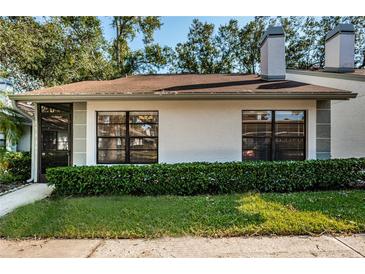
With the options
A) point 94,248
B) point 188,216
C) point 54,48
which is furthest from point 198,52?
point 94,248

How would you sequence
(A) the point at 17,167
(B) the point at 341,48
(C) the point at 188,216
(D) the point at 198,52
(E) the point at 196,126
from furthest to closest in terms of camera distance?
(D) the point at 198,52 → (B) the point at 341,48 → (A) the point at 17,167 → (E) the point at 196,126 → (C) the point at 188,216

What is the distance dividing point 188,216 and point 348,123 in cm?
777

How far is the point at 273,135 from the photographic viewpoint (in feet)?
25.6

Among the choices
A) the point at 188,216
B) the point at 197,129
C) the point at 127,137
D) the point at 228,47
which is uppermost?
the point at 228,47

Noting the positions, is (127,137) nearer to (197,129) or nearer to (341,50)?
(197,129)

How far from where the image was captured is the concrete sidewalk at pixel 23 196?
5.73m

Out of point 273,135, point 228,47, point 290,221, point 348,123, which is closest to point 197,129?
point 273,135

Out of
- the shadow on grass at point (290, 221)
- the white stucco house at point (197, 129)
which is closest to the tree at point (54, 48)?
the white stucco house at point (197, 129)

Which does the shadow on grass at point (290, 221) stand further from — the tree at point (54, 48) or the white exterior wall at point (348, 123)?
the tree at point (54, 48)

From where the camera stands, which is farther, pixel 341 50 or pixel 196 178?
pixel 341 50

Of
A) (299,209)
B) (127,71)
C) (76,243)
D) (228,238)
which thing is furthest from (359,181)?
(127,71)

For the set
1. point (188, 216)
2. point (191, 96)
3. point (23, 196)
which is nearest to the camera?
point (188, 216)

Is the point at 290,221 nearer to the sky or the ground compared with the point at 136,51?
nearer to the ground

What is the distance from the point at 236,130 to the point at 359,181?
358cm
